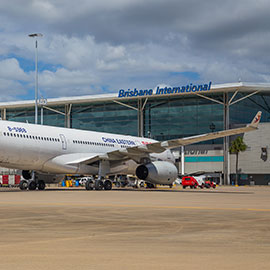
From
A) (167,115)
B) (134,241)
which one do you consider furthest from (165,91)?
(134,241)

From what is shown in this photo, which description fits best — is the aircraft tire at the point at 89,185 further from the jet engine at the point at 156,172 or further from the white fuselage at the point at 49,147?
the jet engine at the point at 156,172

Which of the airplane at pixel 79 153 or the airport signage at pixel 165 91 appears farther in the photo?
the airport signage at pixel 165 91

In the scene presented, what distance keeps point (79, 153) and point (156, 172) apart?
5761 millimetres

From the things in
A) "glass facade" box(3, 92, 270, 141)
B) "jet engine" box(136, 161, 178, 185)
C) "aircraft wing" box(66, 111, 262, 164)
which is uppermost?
"glass facade" box(3, 92, 270, 141)

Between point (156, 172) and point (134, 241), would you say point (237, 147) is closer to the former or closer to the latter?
point (156, 172)

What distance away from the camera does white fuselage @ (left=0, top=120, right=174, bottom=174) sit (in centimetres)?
3128

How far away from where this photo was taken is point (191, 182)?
164 feet

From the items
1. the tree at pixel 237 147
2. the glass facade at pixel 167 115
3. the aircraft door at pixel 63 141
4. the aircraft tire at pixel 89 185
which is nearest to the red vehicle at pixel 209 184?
the aircraft tire at pixel 89 185

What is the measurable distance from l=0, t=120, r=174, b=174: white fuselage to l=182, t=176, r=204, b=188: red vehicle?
11.1 metres

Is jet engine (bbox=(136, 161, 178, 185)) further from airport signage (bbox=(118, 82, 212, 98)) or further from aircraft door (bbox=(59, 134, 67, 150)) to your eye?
airport signage (bbox=(118, 82, 212, 98))

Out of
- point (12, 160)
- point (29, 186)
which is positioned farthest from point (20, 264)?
point (29, 186)

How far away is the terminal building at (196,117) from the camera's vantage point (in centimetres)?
8525

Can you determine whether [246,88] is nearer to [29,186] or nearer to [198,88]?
[198,88]

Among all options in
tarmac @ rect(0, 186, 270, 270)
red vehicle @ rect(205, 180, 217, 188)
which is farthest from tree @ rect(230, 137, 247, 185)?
tarmac @ rect(0, 186, 270, 270)
